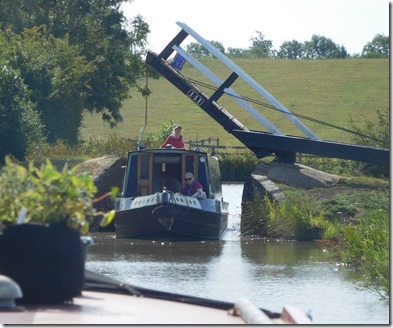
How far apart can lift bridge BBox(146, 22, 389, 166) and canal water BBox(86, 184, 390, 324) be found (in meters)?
3.21

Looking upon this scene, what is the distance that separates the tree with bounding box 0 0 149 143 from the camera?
1912 inches

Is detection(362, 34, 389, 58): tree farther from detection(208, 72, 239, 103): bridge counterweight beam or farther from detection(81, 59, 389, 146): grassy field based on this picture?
detection(208, 72, 239, 103): bridge counterweight beam

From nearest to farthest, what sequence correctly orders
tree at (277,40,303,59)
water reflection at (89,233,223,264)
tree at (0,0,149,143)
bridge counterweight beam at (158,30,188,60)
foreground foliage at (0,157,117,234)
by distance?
foreground foliage at (0,157,117,234)
water reflection at (89,233,223,264)
bridge counterweight beam at (158,30,188,60)
tree at (0,0,149,143)
tree at (277,40,303,59)

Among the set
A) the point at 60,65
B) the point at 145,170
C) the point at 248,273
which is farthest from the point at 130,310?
the point at 60,65

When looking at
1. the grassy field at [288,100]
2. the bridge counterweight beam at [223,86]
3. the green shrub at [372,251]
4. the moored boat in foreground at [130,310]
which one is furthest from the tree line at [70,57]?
the moored boat in foreground at [130,310]

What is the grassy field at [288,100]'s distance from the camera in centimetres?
6944

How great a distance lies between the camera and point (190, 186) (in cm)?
2109

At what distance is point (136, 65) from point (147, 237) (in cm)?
3122

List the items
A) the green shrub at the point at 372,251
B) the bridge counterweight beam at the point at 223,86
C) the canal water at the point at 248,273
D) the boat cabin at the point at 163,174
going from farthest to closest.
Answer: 1. the bridge counterweight beam at the point at 223,86
2. the boat cabin at the point at 163,174
3. the green shrub at the point at 372,251
4. the canal water at the point at 248,273

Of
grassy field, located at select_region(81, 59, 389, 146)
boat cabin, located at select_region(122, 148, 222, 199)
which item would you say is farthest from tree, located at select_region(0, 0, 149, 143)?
boat cabin, located at select_region(122, 148, 222, 199)

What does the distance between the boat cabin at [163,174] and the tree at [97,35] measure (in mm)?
25450

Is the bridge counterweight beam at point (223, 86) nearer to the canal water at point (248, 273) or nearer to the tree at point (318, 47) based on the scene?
the canal water at point (248, 273)

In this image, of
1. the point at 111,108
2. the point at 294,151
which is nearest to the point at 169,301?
the point at 294,151

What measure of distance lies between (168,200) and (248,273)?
4.59 meters
